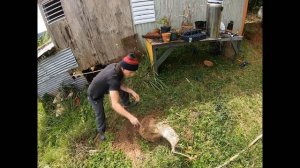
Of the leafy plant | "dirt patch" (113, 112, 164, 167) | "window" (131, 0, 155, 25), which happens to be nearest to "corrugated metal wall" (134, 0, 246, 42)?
"window" (131, 0, 155, 25)

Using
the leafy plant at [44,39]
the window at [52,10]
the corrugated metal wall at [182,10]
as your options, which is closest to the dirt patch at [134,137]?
the corrugated metal wall at [182,10]

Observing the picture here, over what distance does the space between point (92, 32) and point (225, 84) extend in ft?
14.2

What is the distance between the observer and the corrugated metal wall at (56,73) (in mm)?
8047

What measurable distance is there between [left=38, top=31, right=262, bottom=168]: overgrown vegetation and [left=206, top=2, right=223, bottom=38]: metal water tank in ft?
3.73

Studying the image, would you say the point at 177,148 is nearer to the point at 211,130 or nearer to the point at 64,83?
the point at 211,130

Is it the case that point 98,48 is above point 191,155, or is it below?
above

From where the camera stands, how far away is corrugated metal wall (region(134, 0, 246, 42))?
317 inches

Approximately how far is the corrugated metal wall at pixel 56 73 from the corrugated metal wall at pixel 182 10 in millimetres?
2355

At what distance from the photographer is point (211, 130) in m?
5.86

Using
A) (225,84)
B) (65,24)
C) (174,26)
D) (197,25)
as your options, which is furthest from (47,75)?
(225,84)

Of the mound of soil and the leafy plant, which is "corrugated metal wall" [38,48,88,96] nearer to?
the leafy plant

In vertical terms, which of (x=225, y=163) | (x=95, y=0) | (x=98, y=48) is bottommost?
(x=225, y=163)

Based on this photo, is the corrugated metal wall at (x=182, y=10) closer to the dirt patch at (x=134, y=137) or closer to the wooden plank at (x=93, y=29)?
the wooden plank at (x=93, y=29)
